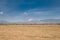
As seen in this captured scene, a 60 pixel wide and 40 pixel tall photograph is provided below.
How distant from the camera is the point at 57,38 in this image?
182 cm

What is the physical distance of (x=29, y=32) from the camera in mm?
2094

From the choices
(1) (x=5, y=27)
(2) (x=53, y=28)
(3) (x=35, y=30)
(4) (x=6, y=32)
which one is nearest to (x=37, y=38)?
(3) (x=35, y=30)

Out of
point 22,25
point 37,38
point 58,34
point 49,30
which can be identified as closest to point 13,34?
point 22,25

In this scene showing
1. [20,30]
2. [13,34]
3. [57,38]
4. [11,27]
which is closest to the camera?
[57,38]

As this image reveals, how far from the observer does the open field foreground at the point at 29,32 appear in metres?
1.89

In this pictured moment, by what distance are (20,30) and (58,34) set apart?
→ 0.79 metres

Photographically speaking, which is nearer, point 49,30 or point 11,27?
point 49,30

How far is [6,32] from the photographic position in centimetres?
214

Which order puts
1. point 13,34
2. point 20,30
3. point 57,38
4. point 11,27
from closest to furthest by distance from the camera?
point 57,38
point 13,34
point 20,30
point 11,27

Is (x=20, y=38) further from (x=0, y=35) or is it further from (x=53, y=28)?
(x=53, y=28)

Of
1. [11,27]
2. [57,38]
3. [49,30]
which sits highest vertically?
[11,27]

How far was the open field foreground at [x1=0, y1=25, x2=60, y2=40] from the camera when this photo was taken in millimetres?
1894

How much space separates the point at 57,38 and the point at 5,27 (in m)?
1.20

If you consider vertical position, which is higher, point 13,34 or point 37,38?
point 13,34
